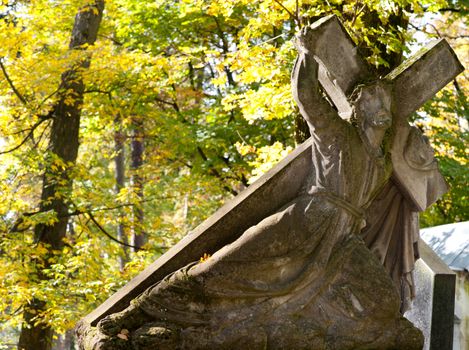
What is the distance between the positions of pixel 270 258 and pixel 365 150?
43.3 inches

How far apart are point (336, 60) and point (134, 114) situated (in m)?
8.37

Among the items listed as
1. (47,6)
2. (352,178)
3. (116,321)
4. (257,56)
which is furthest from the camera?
(47,6)

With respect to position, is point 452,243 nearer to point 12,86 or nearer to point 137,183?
point 12,86

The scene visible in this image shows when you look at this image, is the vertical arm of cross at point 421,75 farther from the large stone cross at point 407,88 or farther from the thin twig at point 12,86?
the thin twig at point 12,86

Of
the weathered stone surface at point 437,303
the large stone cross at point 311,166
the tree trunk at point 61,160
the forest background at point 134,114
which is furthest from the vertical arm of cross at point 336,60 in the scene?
the tree trunk at point 61,160

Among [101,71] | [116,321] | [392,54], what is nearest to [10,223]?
[101,71]

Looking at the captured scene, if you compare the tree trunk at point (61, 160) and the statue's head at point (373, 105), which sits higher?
the tree trunk at point (61, 160)

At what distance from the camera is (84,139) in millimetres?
17125

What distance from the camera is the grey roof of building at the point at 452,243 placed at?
8.48m

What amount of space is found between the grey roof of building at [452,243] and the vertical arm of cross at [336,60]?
2970 millimetres

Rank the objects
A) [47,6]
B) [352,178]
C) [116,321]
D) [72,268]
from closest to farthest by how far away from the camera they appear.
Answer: [116,321], [352,178], [72,268], [47,6]

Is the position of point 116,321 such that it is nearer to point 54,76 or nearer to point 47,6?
point 54,76

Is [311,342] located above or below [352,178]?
below

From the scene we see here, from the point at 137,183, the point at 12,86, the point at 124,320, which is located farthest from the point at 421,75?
the point at 137,183
